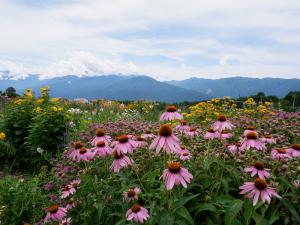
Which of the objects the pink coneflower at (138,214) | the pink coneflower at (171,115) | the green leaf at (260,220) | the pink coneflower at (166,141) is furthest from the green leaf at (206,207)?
the pink coneflower at (171,115)

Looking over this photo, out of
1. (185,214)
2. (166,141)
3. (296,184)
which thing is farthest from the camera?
(296,184)

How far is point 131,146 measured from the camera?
244 centimetres

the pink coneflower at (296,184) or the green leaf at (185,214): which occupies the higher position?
the pink coneflower at (296,184)

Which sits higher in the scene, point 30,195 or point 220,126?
point 220,126

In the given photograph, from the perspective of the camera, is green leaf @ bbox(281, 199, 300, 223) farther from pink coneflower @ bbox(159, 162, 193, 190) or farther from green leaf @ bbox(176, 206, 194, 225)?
pink coneflower @ bbox(159, 162, 193, 190)

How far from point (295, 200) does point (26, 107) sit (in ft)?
19.5

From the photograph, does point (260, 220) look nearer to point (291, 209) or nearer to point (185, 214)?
point (291, 209)

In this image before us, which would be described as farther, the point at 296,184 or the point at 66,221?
the point at 66,221

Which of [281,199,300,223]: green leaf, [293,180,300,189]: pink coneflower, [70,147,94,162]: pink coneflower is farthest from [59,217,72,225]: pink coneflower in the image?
[293,180,300,189]: pink coneflower

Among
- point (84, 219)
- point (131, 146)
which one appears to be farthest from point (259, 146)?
point (84, 219)

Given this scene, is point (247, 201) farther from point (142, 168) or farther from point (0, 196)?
point (0, 196)

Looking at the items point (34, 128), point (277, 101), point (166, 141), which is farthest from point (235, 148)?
point (277, 101)

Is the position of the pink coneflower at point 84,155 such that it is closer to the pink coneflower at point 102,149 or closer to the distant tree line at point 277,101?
the pink coneflower at point 102,149

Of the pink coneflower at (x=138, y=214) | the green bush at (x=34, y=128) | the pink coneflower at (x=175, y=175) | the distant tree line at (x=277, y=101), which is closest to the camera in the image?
the pink coneflower at (x=175, y=175)
